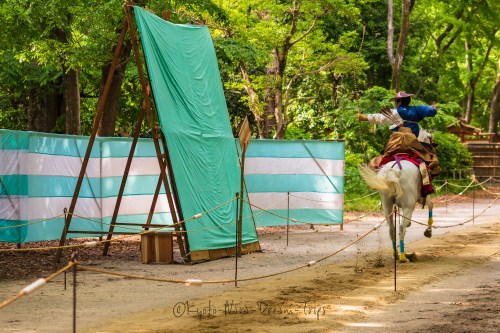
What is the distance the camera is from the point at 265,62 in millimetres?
29891

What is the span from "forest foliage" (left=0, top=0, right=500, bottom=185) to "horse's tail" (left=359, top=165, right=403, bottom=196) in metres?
4.87

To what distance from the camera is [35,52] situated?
870 inches

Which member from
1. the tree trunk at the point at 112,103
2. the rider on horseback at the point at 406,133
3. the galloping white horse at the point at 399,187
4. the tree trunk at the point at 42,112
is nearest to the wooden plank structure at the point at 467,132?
the tree trunk at the point at 42,112

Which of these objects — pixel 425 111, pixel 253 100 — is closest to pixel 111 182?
pixel 425 111

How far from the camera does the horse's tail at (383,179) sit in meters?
15.3

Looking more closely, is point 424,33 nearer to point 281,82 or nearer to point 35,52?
point 281,82

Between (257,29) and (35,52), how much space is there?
332 inches

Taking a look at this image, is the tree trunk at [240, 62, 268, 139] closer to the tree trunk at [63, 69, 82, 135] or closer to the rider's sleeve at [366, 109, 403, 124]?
the tree trunk at [63, 69, 82, 135]

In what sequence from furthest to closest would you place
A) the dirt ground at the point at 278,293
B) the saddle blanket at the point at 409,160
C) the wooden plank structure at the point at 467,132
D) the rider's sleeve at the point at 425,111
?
the wooden plank structure at the point at 467,132 → the rider's sleeve at the point at 425,111 → the saddle blanket at the point at 409,160 → the dirt ground at the point at 278,293

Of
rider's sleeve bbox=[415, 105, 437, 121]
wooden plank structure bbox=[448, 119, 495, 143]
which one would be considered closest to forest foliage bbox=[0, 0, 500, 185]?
rider's sleeve bbox=[415, 105, 437, 121]

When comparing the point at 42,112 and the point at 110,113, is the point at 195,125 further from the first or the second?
the point at 42,112

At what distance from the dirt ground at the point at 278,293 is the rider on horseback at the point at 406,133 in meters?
1.76

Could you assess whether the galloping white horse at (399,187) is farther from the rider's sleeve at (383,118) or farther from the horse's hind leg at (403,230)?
the rider's sleeve at (383,118)

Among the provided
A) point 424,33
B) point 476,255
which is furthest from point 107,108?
point 424,33
